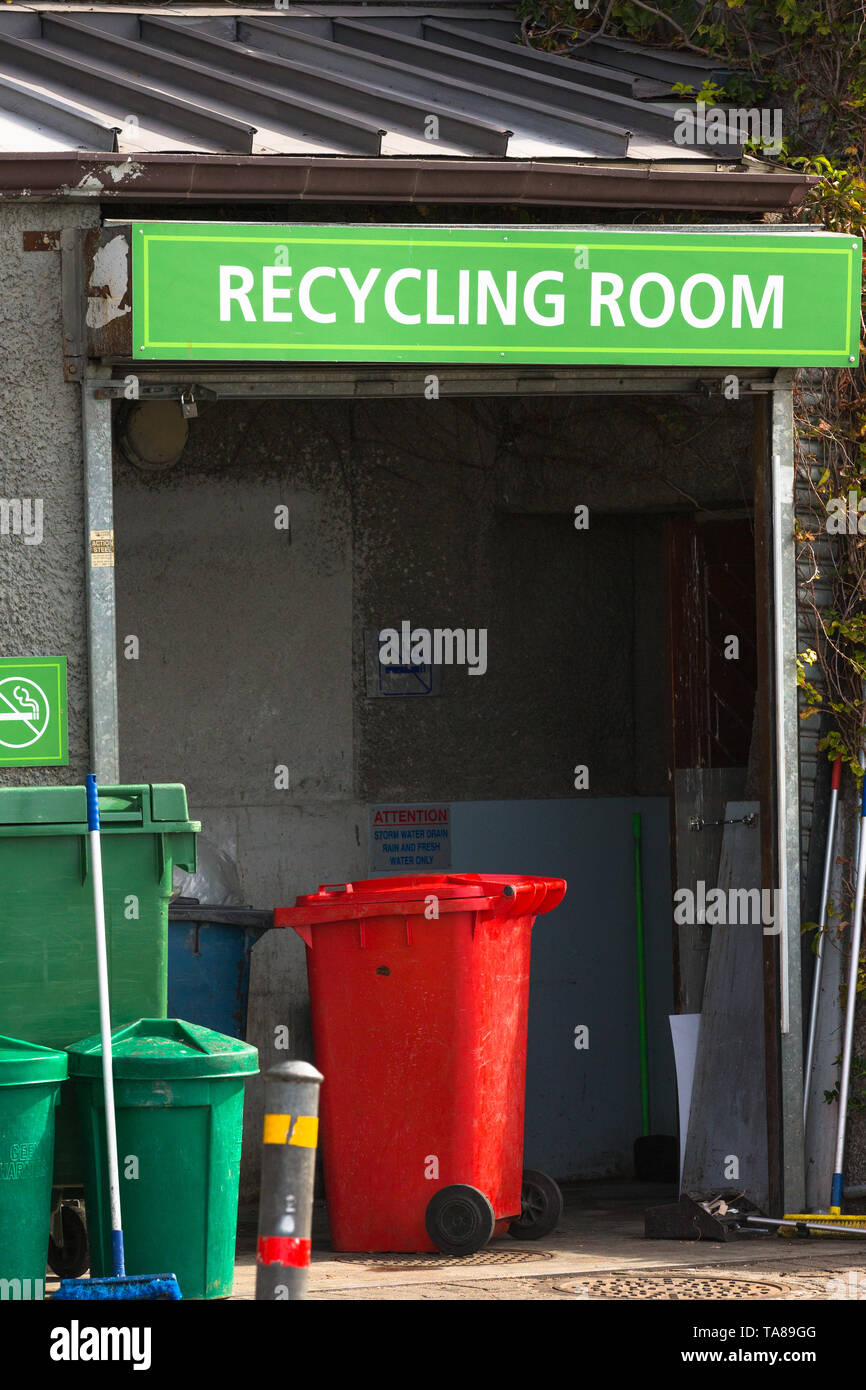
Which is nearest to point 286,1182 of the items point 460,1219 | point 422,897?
point 422,897

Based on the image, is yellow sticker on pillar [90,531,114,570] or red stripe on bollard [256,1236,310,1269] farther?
yellow sticker on pillar [90,531,114,570]

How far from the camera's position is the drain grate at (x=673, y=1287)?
5.70 m

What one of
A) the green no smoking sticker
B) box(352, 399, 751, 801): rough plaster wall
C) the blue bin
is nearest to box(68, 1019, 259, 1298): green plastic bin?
the green no smoking sticker

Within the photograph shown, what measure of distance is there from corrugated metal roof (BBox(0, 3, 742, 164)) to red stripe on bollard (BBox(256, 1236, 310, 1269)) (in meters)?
4.11

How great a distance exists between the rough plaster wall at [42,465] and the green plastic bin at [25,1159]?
4.63 ft

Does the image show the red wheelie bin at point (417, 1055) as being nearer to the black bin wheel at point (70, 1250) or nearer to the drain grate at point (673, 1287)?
the drain grate at point (673, 1287)

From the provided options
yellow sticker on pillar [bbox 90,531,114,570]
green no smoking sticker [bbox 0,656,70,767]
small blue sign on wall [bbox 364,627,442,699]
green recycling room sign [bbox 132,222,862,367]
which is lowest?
green no smoking sticker [bbox 0,656,70,767]

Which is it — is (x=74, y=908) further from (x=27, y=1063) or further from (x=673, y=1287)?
(x=673, y=1287)

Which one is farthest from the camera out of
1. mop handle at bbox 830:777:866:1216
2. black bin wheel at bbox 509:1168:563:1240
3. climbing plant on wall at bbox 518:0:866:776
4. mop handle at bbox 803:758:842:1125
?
climbing plant on wall at bbox 518:0:866:776

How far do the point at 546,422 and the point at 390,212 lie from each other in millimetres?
2301

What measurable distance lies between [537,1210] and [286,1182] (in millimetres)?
3033

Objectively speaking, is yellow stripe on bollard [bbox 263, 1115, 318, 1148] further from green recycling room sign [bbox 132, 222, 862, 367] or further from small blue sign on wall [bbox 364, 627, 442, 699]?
small blue sign on wall [bbox 364, 627, 442, 699]

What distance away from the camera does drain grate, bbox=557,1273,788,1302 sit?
570 cm

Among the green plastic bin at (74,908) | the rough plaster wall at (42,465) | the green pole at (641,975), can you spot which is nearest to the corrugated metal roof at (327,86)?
the rough plaster wall at (42,465)
